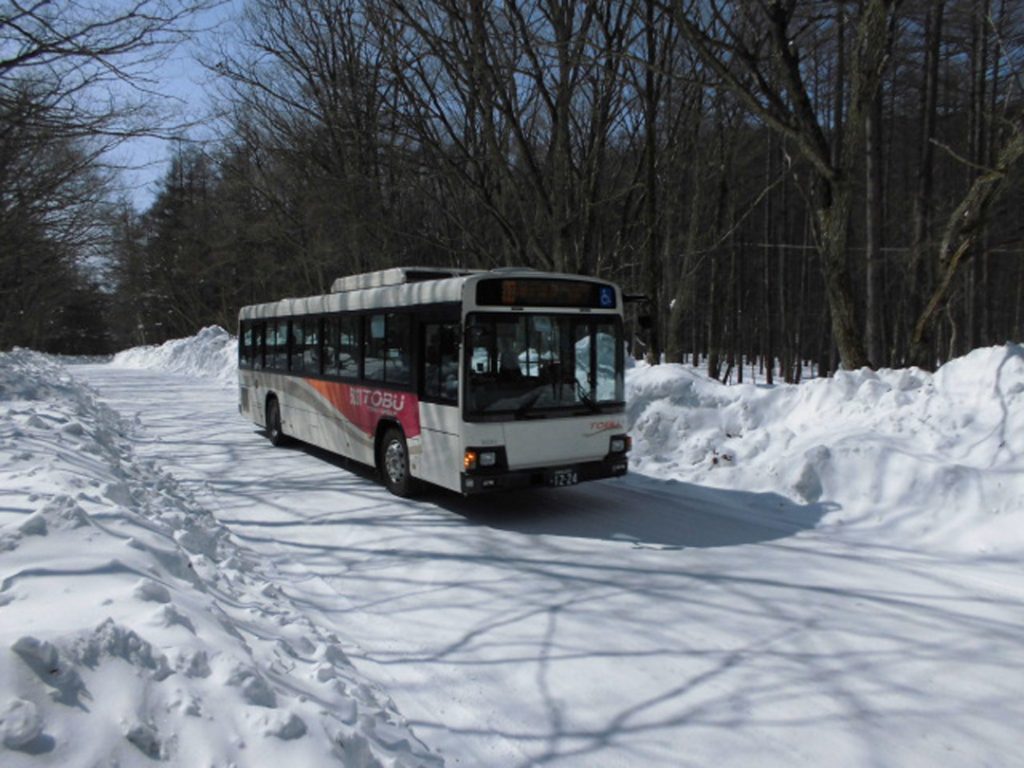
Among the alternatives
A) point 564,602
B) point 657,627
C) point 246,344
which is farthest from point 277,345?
point 657,627

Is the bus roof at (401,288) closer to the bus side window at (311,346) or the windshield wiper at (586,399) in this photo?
the bus side window at (311,346)

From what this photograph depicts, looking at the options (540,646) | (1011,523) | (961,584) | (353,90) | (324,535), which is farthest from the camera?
(353,90)

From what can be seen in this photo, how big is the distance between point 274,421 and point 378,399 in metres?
4.94

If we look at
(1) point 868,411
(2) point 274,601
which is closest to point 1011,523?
(1) point 868,411

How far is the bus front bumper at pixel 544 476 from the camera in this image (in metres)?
7.75

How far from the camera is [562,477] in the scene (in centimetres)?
815

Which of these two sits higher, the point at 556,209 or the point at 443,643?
the point at 556,209

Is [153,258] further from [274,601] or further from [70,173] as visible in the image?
[274,601]

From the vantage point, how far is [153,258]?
50.8 metres

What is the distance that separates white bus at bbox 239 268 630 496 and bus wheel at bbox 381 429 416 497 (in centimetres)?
2

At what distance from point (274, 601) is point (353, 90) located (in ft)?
53.8

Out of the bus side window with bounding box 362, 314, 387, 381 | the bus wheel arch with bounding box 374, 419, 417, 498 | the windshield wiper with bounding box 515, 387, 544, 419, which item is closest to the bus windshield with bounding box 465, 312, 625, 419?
the windshield wiper with bounding box 515, 387, 544, 419

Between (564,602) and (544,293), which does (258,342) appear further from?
(564,602)

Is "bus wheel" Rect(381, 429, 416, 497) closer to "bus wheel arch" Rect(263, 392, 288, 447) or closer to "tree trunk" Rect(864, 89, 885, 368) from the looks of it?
"bus wheel arch" Rect(263, 392, 288, 447)
